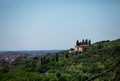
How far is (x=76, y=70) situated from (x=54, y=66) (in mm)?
7933

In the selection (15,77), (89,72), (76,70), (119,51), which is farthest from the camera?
(119,51)

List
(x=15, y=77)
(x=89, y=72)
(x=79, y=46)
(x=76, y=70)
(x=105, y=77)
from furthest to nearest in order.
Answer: (x=79, y=46), (x=76, y=70), (x=89, y=72), (x=15, y=77), (x=105, y=77)

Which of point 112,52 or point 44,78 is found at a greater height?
point 112,52

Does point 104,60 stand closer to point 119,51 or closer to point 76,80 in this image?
point 119,51

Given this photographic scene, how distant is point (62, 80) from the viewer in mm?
30562

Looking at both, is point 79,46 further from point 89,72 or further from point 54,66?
point 89,72

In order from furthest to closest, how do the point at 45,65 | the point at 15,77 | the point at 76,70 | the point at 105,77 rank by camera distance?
1. the point at 45,65
2. the point at 76,70
3. the point at 15,77
4. the point at 105,77

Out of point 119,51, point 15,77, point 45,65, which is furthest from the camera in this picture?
point 45,65

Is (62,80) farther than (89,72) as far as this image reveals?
No

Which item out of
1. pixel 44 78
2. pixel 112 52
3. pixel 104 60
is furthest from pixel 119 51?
pixel 44 78

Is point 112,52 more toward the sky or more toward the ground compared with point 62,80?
more toward the sky

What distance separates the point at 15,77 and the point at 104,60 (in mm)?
16641

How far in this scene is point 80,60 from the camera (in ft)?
143

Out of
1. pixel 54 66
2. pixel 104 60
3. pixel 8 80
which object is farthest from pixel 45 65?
pixel 8 80
